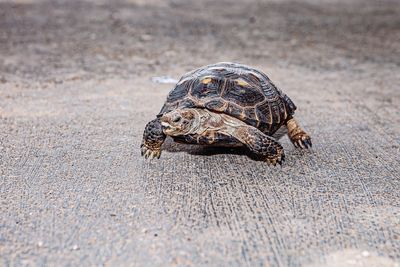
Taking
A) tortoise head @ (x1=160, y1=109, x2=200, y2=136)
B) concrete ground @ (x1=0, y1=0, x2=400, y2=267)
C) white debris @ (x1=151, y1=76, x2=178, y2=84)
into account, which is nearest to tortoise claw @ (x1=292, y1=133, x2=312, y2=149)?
concrete ground @ (x1=0, y1=0, x2=400, y2=267)

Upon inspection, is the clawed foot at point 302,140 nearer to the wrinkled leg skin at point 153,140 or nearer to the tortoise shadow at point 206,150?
the tortoise shadow at point 206,150

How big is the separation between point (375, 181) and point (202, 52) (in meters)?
5.08

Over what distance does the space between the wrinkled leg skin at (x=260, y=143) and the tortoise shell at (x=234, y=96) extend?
0.09 meters

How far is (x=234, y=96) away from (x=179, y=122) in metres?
0.50

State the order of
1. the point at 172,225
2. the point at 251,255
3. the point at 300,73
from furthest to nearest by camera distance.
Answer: the point at 300,73 → the point at 172,225 → the point at 251,255

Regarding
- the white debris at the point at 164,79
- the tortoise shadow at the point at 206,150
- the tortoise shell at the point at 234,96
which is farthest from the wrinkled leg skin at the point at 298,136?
the white debris at the point at 164,79

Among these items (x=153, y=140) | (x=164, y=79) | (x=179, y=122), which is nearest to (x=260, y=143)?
(x=179, y=122)

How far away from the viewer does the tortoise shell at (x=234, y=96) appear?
440 cm

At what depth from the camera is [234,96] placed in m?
4.45

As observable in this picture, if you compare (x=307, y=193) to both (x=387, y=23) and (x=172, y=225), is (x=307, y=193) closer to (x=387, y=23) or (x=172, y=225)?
(x=172, y=225)

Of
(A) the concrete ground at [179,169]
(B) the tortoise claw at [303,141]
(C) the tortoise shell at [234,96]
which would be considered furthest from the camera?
(B) the tortoise claw at [303,141]

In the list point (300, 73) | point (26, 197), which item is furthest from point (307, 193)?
point (300, 73)

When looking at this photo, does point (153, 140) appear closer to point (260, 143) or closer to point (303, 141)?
point (260, 143)

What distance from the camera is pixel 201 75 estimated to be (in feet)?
15.1
